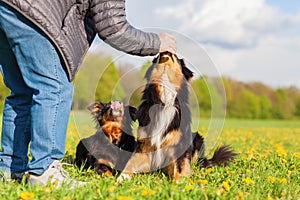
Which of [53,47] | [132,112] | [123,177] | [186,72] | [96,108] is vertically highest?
[186,72]

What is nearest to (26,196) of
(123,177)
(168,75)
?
(123,177)

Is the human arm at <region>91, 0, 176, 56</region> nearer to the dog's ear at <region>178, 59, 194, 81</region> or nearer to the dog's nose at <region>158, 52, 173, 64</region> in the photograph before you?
the dog's nose at <region>158, 52, 173, 64</region>

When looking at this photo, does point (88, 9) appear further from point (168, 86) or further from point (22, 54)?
point (168, 86)

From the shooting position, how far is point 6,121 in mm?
4168

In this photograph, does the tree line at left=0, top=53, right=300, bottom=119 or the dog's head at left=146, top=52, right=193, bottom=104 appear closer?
the dog's head at left=146, top=52, right=193, bottom=104

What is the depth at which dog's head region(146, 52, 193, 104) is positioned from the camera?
4.41 meters

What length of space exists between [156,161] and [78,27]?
1859 mm

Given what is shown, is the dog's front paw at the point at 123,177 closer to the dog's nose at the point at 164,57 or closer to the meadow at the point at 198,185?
the meadow at the point at 198,185

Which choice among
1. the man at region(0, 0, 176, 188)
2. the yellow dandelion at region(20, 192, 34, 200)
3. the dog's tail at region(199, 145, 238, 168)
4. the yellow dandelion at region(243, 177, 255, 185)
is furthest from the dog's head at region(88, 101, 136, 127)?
the yellow dandelion at region(20, 192, 34, 200)

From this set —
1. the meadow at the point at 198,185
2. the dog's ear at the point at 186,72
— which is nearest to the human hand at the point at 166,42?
the dog's ear at the point at 186,72

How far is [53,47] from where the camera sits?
133 inches

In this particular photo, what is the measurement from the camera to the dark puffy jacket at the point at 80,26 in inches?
127

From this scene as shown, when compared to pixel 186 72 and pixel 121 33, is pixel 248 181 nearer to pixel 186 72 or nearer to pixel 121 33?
pixel 186 72

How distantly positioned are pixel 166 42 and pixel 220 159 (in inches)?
81.8
